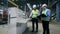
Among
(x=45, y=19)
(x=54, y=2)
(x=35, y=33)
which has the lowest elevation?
(x=35, y=33)

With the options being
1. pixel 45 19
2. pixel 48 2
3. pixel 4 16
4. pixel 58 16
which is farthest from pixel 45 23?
pixel 48 2

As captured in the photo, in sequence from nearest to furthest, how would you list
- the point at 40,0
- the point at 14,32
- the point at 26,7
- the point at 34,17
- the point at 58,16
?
the point at 14,32, the point at 34,17, the point at 58,16, the point at 26,7, the point at 40,0

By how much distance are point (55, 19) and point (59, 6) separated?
1.33 metres

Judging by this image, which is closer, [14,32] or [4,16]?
[14,32]

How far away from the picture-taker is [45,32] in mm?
10898

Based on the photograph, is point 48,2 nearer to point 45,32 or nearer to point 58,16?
point 58,16

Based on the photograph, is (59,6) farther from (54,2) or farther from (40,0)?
(40,0)

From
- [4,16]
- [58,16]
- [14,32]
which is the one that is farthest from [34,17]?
[58,16]

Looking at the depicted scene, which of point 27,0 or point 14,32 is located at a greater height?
point 27,0

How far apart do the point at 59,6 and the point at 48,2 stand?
2338mm

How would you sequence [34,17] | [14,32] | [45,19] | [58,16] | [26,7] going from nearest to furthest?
1. [14,32]
2. [45,19]
3. [34,17]
4. [58,16]
5. [26,7]

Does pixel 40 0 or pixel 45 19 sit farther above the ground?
pixel 40 0

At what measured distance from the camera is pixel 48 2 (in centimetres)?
2353

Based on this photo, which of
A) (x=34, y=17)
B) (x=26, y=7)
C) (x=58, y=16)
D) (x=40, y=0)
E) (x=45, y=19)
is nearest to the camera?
(x=45, y=19)
